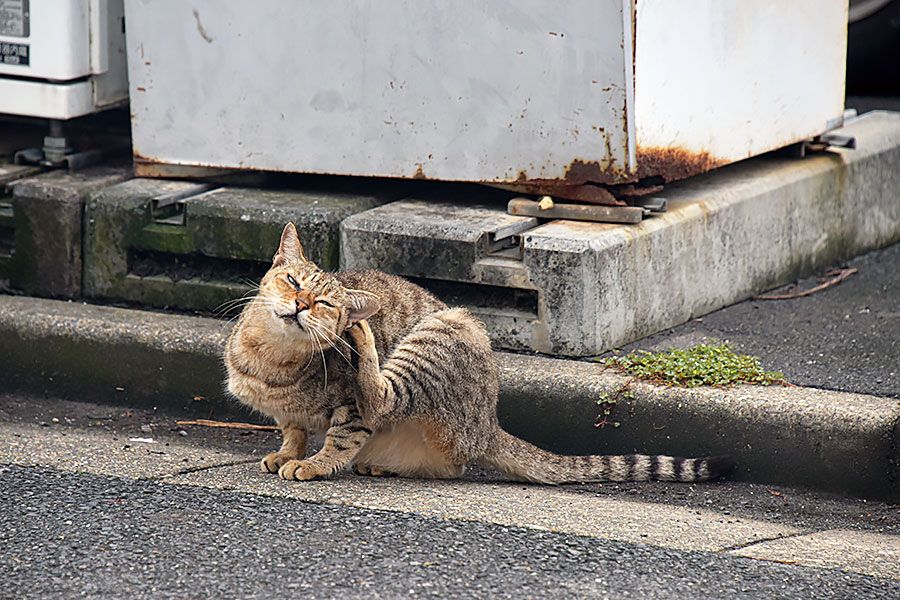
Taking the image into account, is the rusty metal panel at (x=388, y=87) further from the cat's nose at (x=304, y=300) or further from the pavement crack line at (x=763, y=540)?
the pavement crack line at (x=763, y=540)

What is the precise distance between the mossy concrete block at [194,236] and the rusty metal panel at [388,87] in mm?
172

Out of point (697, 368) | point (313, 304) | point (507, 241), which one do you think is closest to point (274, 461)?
point (313, 304)

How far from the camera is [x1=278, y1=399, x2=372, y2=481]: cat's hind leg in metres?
3.64

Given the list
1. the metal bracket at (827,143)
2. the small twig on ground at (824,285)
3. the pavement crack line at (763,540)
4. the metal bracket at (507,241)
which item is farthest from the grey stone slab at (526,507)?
the metal bracket at (827,143)

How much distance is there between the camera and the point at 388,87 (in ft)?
15.0

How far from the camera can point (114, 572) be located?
2773 millimetres

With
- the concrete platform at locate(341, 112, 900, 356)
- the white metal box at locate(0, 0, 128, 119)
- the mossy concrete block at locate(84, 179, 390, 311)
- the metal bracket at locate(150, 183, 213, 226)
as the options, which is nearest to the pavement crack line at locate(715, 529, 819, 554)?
the concrete platform at locate(341, 112, 900, 356)

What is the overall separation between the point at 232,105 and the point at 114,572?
2482mm

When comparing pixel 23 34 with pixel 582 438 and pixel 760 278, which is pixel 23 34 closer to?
pixel 582 438

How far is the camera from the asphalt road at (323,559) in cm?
271

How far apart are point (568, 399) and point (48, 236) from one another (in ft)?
7.60

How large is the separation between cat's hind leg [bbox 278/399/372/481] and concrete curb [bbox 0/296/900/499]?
586 millimetres

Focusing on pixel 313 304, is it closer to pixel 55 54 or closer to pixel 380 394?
pixel 380 394

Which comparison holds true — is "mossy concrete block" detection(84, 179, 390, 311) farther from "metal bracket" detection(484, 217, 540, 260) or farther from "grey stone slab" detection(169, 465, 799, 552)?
"grey stone slab" detection(169, 465, 799, 552)
